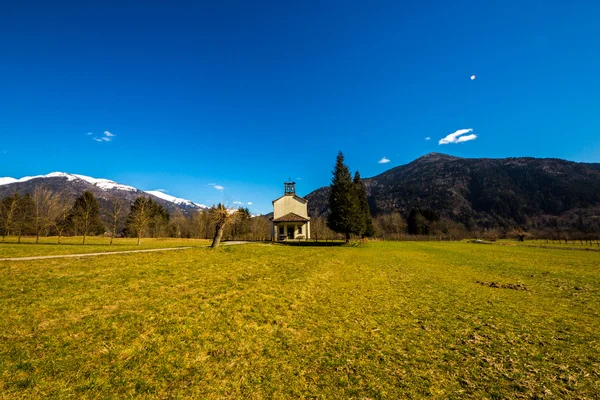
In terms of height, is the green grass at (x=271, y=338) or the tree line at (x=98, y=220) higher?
the tree line at (x=98, y=220)

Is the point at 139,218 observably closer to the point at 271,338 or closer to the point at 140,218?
the point at 140,218

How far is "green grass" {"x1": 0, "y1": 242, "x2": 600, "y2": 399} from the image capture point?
4.52 meters

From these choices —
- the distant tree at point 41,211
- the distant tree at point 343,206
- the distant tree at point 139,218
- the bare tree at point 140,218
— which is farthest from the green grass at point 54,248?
the distant tree at point 343,206

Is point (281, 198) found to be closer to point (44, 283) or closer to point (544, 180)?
point (44, 283)

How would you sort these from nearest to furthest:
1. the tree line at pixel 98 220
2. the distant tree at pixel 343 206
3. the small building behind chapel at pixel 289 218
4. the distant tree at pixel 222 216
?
the distant tree at pixel 222 216 < the tree line at pixel 98 220 < the distant tree at pixel 343 206 < the small building behind chapel at pixel 289 218

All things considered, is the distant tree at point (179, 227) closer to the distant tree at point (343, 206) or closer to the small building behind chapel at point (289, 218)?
the small building behind chapel at point (289, 218)

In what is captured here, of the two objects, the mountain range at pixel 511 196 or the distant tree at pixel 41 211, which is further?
the mountain range at pixel 511 196

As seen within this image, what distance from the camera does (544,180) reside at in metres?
166

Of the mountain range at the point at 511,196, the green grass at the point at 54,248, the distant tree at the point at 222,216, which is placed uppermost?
the mountain range at the point at 511,196

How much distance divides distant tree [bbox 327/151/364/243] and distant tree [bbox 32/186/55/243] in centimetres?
4228

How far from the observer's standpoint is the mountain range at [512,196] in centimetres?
13738

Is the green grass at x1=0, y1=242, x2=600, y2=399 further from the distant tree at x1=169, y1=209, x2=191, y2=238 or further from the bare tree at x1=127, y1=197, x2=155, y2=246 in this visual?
the distant tree at x1=169, y1=209, x2=191, y2=238

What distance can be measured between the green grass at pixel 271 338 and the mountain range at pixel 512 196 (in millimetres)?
152110

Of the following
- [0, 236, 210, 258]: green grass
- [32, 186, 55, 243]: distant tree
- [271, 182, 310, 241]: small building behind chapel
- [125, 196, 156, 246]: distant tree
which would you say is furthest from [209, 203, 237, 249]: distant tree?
[32, 186, 55, 243]: distant tree
